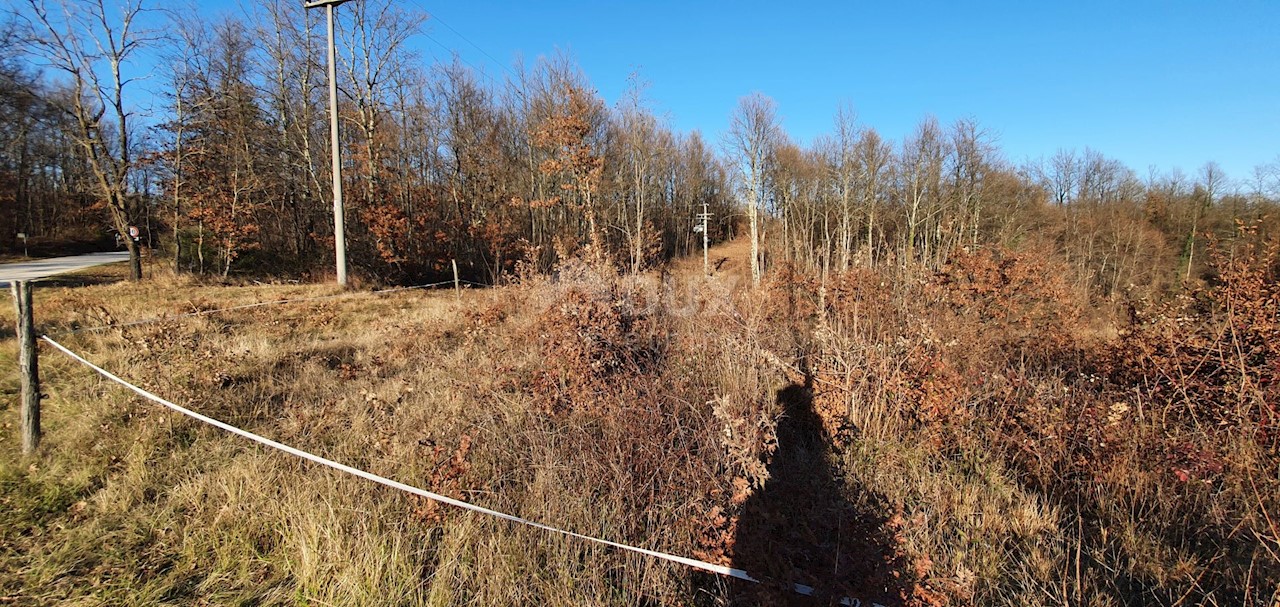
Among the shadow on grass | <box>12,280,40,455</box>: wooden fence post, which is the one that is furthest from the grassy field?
<box>12,280,40,455</box>: wooden fence post

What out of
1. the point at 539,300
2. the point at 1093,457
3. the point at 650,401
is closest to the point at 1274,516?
the point at 1093,457

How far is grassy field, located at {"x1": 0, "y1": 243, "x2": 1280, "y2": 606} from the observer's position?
254 centimetres

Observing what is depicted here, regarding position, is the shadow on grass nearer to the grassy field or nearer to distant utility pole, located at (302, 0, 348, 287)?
the grassy field

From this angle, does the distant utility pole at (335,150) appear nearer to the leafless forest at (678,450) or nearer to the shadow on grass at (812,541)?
the leafless forest at (678,450)

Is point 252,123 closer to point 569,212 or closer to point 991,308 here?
point 569,212

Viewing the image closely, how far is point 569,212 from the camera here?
1213 inches

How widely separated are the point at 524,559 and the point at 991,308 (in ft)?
33.9

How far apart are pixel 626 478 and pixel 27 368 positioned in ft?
14.6

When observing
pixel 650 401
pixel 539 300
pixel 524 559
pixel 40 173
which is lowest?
pixel 524 559

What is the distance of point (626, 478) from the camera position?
3.13 m

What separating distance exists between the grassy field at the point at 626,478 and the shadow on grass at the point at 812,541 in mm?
19

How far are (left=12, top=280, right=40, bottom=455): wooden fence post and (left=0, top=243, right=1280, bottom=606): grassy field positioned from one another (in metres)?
0.14

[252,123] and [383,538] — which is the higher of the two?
[252,123]

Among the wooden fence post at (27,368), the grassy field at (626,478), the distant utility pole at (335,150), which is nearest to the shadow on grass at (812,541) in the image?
the grassy field at (626,478)
